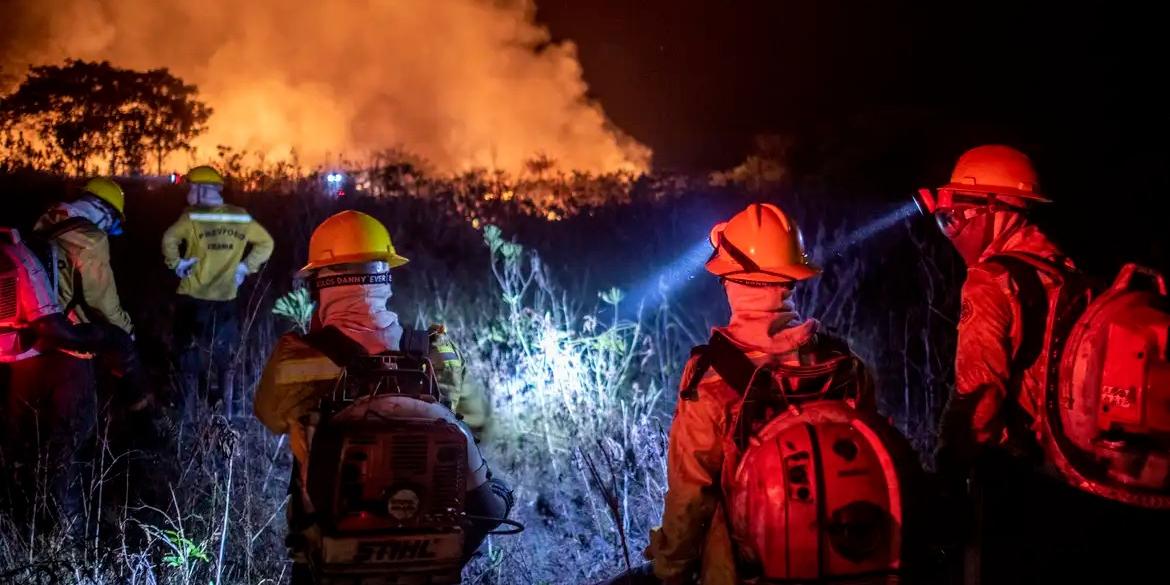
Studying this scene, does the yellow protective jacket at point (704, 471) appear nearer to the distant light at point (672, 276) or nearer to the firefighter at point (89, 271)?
the firefighter at point (89, 271)

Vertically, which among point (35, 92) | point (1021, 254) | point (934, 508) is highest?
point (35, 92)

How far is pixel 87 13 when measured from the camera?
22969 millimetres

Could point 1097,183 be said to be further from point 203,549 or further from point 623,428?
point 203,549

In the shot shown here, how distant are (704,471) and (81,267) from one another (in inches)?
169

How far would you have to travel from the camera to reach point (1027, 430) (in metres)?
3.35

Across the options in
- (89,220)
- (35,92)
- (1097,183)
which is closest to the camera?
(89,220)

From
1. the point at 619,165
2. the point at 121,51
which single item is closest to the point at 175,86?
the point at 121,51

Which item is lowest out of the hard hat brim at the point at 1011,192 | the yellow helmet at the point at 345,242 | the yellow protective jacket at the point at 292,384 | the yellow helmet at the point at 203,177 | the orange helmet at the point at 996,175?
the yellow protective jacket at the point at 292,384

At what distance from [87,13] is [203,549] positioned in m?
23.5

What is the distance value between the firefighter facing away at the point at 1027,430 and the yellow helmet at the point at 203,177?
6.47 metres

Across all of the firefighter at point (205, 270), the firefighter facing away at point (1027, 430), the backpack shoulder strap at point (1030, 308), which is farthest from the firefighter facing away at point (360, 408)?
the firefighter at point (205, 270)

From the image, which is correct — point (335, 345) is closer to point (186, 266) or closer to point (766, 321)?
point (766, 321)

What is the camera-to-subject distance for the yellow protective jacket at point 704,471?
2604 millimetres

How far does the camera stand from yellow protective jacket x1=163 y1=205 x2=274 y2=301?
7.72 meters
